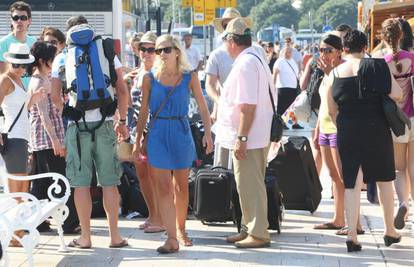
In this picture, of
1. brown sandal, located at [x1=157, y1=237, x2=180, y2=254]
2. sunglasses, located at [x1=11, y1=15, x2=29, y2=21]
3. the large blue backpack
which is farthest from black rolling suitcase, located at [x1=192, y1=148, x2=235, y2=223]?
sunglasses, located at [x1=11, y1=15, x2=29, y2=21]

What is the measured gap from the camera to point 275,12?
142 meters

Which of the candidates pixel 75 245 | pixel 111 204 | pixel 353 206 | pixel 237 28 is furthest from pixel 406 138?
pixel 75 245

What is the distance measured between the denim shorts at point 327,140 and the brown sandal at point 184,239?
5.03ft

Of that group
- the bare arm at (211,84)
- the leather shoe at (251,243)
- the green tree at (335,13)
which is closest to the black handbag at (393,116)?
the leather shoe at (251,243)

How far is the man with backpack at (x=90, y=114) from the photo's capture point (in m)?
7.39

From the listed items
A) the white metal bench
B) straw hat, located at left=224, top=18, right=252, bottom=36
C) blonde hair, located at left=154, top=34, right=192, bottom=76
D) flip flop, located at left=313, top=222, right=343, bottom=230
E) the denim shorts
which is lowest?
flip flop, located at left=313, top=222, right=343, bottom=230

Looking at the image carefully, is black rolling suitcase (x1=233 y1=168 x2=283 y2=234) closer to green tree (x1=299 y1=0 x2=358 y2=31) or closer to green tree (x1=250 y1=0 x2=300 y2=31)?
green tree (x1=299 y1=0 x2=358 y2=31)

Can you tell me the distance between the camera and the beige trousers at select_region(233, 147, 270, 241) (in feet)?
24.8

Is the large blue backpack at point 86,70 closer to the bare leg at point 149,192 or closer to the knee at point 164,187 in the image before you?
the knee at point 164,187

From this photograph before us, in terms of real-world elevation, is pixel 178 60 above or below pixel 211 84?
above

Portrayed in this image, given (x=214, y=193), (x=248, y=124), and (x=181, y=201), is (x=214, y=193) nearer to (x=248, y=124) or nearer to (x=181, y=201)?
(x=181, y=201)

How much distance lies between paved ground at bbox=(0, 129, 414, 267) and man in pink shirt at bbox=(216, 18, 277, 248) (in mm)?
262

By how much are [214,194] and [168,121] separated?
84 cm

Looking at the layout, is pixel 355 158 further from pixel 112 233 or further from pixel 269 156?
pixel 112 233
